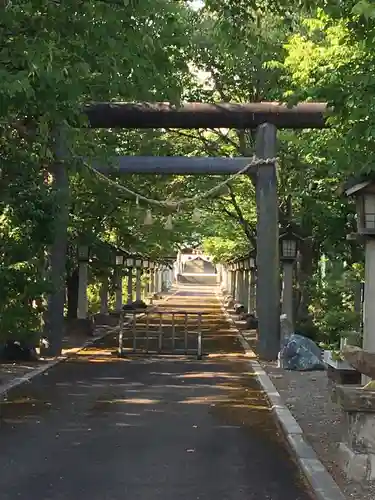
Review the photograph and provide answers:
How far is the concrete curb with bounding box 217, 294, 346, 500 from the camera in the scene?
7.03m

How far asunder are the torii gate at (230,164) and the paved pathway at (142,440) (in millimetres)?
2616

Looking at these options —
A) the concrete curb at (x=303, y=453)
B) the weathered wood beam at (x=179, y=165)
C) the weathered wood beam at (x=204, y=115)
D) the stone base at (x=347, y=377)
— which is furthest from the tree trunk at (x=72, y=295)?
the stone base at (x=347, y=377)

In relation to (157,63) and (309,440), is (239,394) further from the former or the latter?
(157,63)

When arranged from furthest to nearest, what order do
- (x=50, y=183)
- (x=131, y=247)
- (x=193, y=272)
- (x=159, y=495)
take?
(x=193, y=272) → (x=131, y=247) → (x=50, y=183) → (x=159, y=495)

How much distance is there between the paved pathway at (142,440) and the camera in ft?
23.7

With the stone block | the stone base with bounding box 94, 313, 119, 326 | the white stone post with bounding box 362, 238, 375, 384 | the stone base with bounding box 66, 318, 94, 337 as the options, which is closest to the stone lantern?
the stone base with bounding box 66, 318, 94, 337

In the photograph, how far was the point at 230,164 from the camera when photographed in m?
18.4

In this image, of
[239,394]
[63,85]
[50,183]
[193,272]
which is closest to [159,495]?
[63,85]

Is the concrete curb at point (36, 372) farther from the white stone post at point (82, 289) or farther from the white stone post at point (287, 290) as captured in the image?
the white stone post at point (287, 290)

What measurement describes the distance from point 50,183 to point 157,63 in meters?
9.60

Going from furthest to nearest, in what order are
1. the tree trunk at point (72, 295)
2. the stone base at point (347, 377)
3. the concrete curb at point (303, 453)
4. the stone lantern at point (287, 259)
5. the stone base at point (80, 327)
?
the tree trunk at point (72, 295) < the stone base at point (80, 327) < the stone lantern at point (287, 259) < the stone base at point (347, 377) < the concrete curb at point (303, 453)

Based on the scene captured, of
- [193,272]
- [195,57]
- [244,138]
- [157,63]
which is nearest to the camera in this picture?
[157,63]

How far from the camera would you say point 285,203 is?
24266 millimetres

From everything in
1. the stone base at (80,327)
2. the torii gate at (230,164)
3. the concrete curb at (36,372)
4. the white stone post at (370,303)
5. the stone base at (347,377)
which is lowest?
the concrete curb at (36,372)
